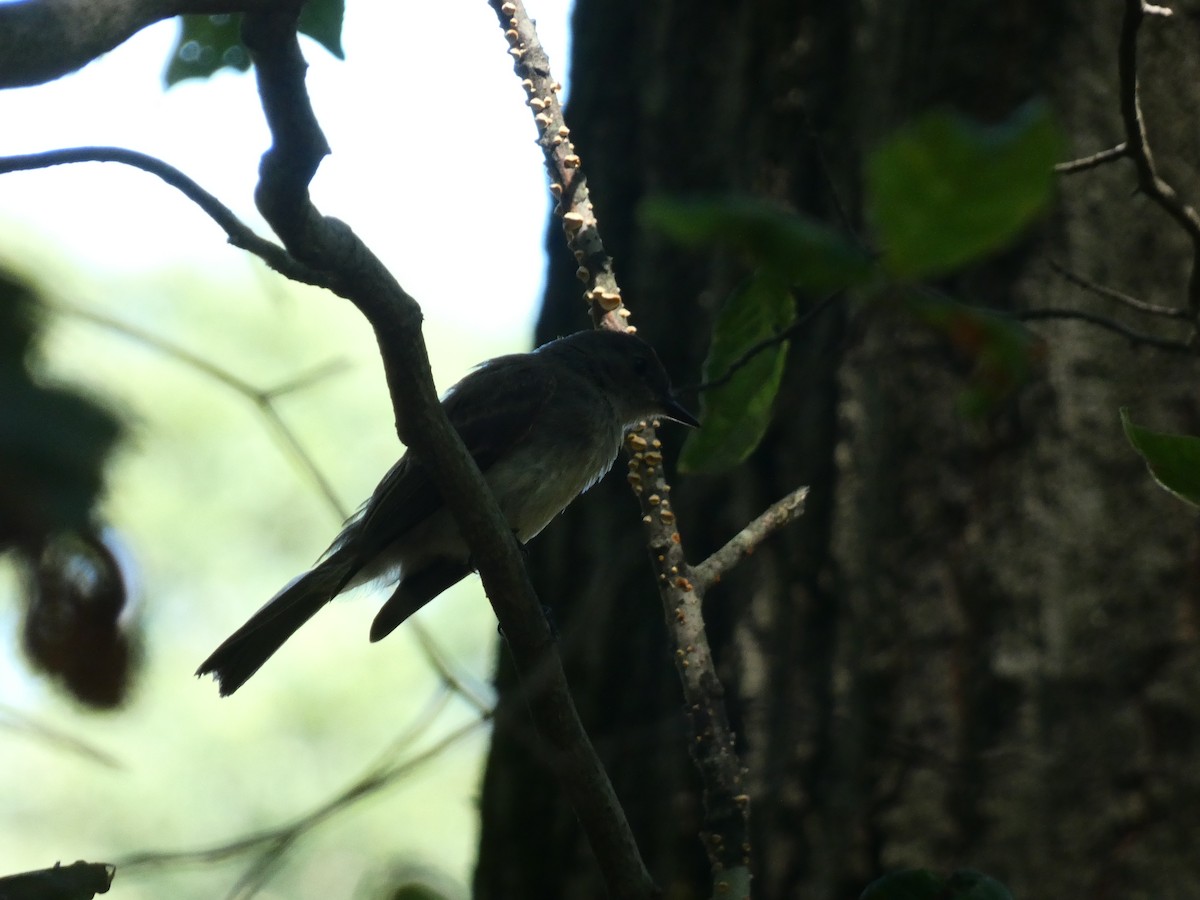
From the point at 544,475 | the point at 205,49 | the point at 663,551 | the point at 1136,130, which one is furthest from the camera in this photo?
the point at 544,475

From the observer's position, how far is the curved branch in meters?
1.32

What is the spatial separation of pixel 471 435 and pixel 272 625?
0.93 metres

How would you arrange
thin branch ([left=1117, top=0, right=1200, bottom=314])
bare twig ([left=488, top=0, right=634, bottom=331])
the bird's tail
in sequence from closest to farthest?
thin branch ([left=1117, top=0, right=1200, bottom=314]) → bare twig ([left=488, top=0, right=634, bottom=331]) → the bird's tail

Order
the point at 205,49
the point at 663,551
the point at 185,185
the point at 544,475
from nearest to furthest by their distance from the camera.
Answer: the point at 185,185
the point at 205,49
the point at 663,551
the point at 544,475

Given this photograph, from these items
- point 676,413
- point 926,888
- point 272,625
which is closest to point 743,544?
point 926,888

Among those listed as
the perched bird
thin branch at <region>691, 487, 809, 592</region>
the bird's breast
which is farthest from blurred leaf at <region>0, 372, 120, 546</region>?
the bird's breast

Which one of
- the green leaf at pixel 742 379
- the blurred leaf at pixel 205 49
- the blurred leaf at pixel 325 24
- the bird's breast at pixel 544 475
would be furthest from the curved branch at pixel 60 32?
the bird's breast at pixel 544 475

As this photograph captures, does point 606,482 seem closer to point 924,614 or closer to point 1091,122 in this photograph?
point 924,614

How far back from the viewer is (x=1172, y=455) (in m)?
1.46

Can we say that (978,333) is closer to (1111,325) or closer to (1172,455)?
(1172,455)

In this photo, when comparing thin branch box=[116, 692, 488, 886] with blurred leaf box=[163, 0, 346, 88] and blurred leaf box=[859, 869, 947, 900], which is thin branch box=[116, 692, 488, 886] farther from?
blurred leaf box=[163, 0, 346, 88]

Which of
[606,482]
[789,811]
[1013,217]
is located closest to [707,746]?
[789,811]

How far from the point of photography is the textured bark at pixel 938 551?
3148 millimetres

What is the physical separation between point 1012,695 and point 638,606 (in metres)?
1.25
